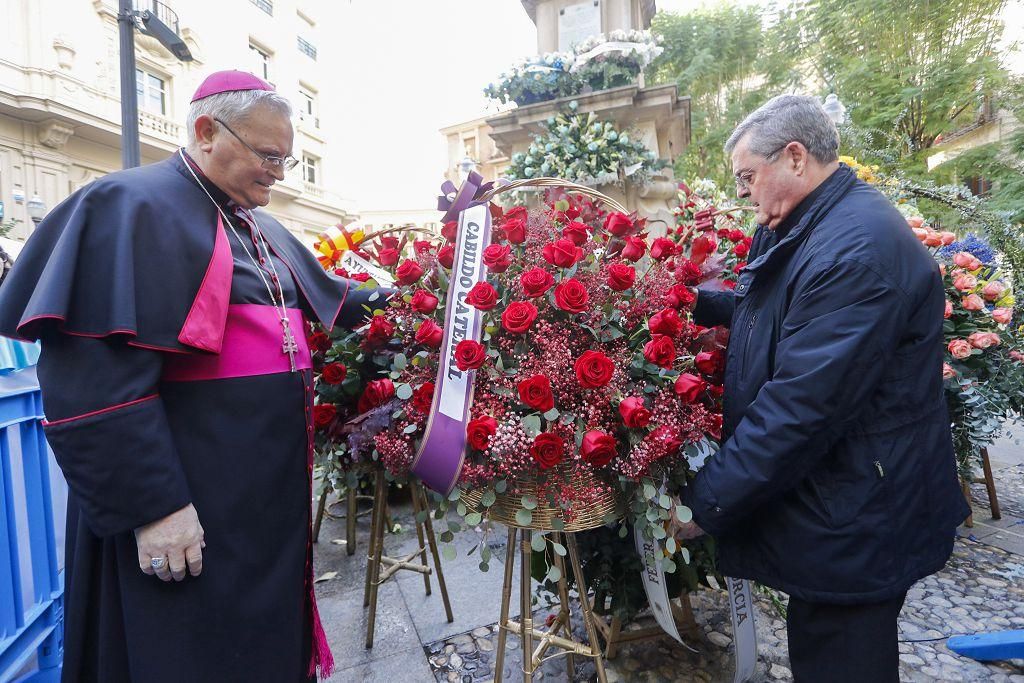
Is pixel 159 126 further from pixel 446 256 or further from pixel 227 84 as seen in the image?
pixel 446 256

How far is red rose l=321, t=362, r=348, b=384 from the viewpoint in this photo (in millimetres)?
2076

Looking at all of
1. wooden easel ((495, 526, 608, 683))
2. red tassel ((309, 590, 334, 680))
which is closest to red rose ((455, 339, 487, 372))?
wooden easel ((495, 526, 608, 683))

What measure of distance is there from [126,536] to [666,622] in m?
1.71

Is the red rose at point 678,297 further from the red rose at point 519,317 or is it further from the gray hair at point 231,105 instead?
the gray hair at point 231,105

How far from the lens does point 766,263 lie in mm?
1532

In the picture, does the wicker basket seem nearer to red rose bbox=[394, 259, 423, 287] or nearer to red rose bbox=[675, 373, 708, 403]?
red rose bbox=[675, 373, 708, 403]

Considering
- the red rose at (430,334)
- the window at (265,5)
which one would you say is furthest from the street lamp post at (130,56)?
the window at (265,5)

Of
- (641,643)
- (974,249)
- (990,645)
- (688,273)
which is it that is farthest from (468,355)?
(974,249)

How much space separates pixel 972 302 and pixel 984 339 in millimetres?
217

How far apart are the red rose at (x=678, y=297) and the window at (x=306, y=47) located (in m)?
27.4

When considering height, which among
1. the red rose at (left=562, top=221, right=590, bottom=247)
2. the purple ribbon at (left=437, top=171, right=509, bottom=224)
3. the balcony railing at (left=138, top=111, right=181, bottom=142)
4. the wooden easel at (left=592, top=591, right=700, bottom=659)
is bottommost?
the wooden easel at (left=592, top=591, right=700, bottom=659)

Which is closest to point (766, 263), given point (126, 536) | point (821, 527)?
point (821, 527)

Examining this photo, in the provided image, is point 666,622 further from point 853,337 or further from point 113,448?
point 113,448

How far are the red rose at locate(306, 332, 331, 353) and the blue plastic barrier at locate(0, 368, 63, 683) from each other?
1055mm
